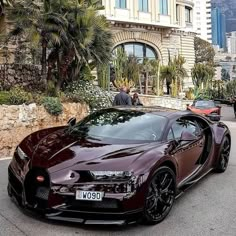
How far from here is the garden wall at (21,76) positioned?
13.9 meters

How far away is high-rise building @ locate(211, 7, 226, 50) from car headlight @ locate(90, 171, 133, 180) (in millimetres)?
151351

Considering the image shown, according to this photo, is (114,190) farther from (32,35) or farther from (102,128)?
(32,35)

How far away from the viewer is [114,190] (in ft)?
14.0

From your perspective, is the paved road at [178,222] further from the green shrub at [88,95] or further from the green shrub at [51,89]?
the green shrub at [51,89]

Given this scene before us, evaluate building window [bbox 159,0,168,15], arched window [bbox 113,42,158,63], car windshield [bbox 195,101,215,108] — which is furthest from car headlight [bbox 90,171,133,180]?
building window [bbox 159,0,168,15]

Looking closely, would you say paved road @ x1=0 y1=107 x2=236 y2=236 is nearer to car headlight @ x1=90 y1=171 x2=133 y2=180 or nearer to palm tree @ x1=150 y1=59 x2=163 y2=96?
car headlight @ x1=90 y1=171 x2=133 y2=180

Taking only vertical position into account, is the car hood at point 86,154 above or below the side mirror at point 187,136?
below

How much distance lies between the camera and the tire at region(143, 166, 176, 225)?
4.57 m

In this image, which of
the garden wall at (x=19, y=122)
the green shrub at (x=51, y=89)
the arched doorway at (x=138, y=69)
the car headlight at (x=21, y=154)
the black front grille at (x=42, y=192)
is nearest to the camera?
the black front grille at (x=42, y=192)

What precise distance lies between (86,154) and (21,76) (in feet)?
34.0

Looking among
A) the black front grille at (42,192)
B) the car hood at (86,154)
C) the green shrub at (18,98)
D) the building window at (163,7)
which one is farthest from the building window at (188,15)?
the black front grille at (42,192)

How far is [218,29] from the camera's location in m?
151

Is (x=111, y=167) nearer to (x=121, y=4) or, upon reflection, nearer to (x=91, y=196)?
(x=91, y=196)

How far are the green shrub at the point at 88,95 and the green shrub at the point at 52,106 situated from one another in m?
1.24
